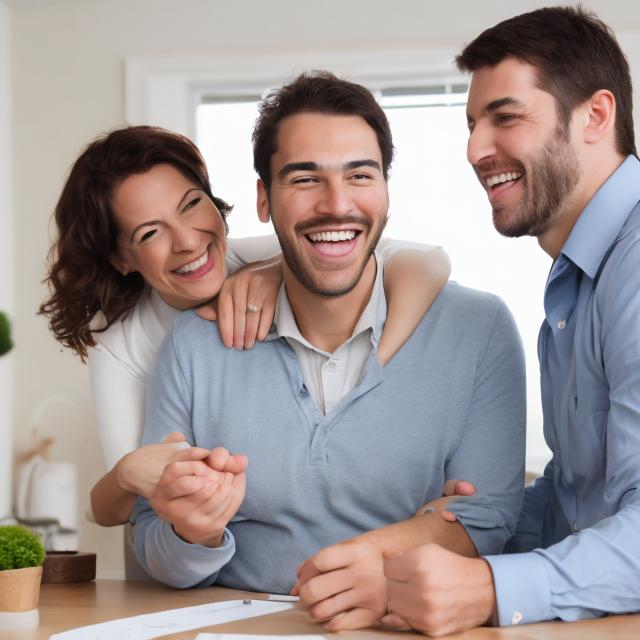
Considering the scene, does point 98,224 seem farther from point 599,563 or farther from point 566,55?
point 599,563

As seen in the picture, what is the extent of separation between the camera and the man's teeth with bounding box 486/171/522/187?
1.86 m

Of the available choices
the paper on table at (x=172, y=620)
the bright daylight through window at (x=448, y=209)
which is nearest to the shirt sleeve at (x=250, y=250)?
the paper on table at (x=172, y=620)

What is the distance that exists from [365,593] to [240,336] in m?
0.71

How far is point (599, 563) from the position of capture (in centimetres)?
138

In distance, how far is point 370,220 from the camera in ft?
6.42

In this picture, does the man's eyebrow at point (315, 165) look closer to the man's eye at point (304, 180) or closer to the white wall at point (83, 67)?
the man's eye at point (304, 180)

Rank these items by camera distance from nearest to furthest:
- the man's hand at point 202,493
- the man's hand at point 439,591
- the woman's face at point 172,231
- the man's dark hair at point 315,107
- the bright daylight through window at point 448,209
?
the man's hand at point 439,591 → the man's hand at point 202,493 → the man's dark hair at point 315,107 → the woman's face at point 172,231 → the bright daylight through window at point 448,209

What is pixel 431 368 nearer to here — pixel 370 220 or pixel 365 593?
pixel 370 220

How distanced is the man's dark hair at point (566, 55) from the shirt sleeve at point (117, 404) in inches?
39.1

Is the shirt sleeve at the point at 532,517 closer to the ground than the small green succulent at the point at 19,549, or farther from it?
closer to the ground

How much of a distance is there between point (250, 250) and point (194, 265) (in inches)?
14.0

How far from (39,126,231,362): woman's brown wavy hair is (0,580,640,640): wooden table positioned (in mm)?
634

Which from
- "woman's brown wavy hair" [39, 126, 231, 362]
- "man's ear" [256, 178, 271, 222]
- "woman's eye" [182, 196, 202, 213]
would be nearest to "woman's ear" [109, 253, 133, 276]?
"woman's brown wavy hair" [39, 126, 231, 362]

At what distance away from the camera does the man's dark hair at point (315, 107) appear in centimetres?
202
